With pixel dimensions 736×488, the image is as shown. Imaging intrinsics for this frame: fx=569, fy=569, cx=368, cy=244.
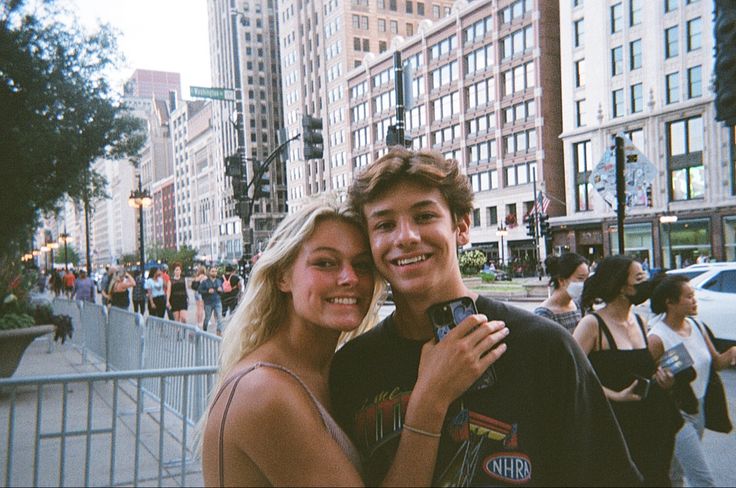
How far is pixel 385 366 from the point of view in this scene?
7.43 ft

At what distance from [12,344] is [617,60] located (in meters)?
47.3

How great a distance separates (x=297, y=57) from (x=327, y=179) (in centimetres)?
2346

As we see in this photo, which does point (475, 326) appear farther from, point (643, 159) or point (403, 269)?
point (643, 159)

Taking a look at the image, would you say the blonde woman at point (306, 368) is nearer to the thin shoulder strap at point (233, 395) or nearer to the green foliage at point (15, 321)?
the thin shoulder strap at point (233, 395)

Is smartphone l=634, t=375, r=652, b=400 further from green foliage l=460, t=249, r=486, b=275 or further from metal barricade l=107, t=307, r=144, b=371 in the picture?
green foliage l=460, t=249, r=486, b=275

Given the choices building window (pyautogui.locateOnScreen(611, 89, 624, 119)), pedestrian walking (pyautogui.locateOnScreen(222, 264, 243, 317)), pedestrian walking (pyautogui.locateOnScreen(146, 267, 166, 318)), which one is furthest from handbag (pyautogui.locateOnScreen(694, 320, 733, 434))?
building window (pyautogui.locateOnScreen(611, 89, 624, 119))

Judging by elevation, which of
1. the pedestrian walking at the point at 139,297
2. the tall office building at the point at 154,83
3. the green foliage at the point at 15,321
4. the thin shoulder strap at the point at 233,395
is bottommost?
the pedestrian walking at the point at 139,297

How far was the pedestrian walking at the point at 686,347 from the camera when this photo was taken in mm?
4012

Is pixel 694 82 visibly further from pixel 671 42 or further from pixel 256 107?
pixel 256 107

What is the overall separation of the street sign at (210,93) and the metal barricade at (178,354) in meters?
10.2

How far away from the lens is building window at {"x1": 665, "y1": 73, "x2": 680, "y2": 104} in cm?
4106

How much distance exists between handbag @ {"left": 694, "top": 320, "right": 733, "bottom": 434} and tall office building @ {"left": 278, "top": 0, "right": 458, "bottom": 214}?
2879 inches

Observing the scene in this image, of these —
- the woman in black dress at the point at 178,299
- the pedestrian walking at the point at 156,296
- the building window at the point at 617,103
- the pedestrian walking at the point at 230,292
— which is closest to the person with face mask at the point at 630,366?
the woman in black dress at the point at 178,299

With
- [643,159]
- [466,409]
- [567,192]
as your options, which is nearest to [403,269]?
[466,409]
